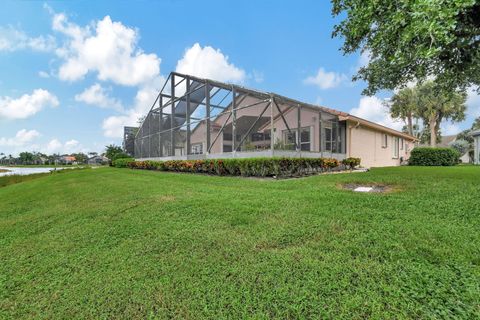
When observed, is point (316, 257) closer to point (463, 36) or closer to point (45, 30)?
point (463, 36)

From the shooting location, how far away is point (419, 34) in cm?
372

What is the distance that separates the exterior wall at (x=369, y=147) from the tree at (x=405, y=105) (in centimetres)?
1184

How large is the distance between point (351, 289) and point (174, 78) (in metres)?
17.6

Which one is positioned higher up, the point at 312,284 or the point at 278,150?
the point at 278,150

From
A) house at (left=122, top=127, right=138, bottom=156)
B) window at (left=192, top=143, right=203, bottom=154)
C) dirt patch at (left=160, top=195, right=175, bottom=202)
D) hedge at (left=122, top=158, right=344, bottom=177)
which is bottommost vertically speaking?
dirt patch at (left=160, top=195, right=175, bottom=202)

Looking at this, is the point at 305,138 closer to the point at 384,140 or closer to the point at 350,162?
the point at 350,162

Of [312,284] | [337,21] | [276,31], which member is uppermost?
[276,31]

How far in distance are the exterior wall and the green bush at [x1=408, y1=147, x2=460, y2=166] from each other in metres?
1.59

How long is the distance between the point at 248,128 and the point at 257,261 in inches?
326

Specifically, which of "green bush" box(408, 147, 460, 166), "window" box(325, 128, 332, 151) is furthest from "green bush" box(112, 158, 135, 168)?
"green bush" box(408, 147, 460, 166)

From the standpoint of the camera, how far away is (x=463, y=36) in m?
4.68

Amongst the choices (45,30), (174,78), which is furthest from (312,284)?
(174,78)

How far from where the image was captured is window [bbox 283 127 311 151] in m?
10.1

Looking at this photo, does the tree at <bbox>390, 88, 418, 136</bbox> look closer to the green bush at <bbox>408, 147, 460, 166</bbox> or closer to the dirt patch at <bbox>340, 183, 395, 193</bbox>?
the green bush at <bbox>408, 147, 460, 166</bbox>
